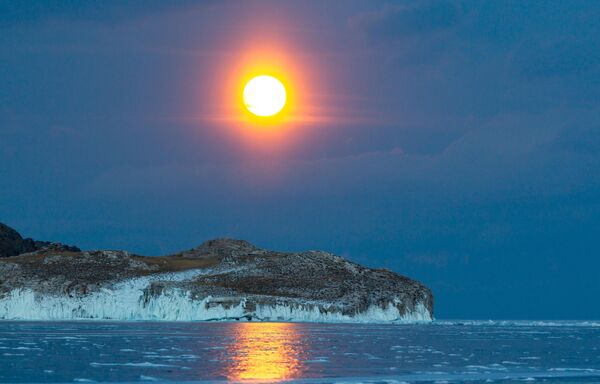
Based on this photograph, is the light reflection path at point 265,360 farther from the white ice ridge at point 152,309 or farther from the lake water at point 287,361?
the white ice ridge at point 152,309

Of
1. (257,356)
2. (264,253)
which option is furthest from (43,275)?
(257,356)

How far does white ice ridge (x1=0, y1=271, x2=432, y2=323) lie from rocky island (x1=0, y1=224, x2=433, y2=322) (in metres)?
0.15

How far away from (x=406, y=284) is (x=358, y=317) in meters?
19.2

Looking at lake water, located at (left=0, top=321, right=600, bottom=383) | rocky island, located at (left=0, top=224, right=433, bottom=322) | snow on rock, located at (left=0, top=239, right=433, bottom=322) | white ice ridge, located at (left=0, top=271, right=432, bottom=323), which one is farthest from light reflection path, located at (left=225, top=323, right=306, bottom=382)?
rocky island, located at (left=0, top=224, right=433, bottom=322)

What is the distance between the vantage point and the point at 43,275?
160 metres

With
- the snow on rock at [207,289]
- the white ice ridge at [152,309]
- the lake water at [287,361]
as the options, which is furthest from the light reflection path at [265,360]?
the snow on rock at [207,289]

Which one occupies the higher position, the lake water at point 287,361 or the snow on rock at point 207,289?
the snow on rock at point 207,289

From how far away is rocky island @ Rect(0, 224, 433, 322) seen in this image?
14538cm

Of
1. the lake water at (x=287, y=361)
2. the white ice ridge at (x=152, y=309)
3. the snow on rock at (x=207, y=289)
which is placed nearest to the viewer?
the lake water at (x=287, y=361)

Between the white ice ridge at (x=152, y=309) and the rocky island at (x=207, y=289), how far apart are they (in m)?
0.15

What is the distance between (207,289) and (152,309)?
31.1ft

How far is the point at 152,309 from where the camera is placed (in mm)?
148500

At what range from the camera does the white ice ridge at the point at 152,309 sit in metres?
144

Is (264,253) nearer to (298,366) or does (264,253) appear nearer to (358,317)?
(358,317)
